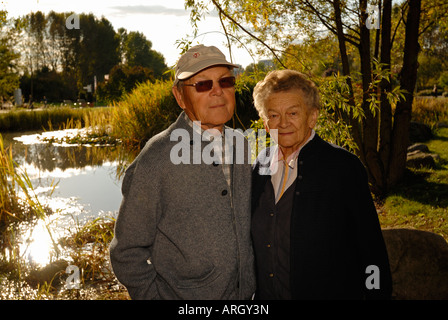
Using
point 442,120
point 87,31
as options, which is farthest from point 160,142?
point 87,31

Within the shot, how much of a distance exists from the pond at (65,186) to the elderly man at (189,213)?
411cm

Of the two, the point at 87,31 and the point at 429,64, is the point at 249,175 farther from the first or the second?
the point at 87,31

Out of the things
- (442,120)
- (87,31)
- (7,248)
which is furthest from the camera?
(87,31)

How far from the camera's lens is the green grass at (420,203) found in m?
6.05

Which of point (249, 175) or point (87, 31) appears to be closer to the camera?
point (249, 175)

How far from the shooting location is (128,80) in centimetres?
3075

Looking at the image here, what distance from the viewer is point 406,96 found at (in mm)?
→ 7238

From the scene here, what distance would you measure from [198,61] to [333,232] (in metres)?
1.09

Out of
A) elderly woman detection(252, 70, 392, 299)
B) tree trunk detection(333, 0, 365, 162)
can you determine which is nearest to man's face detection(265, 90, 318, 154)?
elderly woman detection(252, 70, 392, 299)

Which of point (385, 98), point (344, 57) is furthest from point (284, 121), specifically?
point (385, 98)

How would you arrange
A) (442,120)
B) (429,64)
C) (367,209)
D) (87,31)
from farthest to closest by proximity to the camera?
(87,31) < (429,64) < (442,120) < (367,209)

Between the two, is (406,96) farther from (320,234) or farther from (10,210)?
(10,210)
